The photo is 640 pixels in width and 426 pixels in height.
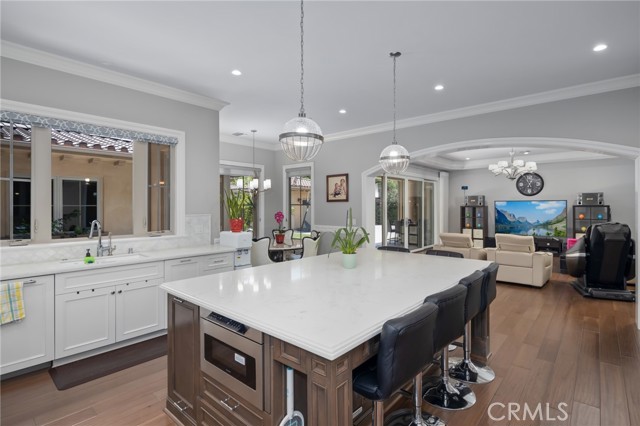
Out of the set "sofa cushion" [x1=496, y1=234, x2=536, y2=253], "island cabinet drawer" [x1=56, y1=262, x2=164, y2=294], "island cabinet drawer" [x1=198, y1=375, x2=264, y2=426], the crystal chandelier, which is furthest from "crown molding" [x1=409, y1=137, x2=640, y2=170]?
"island cabinet drawer" [x1=198, y1=375, x2=264, y2=426]

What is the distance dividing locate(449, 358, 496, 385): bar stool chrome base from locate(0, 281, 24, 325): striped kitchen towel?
11.6ft

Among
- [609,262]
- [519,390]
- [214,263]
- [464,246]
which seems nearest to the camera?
[519,390]

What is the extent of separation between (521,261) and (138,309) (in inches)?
231

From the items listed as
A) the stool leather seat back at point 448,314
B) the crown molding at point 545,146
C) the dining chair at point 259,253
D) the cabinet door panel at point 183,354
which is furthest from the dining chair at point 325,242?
the stool leather seat back at point 448,314

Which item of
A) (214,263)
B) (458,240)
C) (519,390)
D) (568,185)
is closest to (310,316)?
(519,390)

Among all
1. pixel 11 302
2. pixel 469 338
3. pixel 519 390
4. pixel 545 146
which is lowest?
pixel 519 390

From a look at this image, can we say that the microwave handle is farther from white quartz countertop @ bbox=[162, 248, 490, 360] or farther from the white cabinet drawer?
the white cabinet drawer

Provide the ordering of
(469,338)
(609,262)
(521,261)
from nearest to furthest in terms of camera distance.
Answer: (469,338)
(609,262)
(521,261)

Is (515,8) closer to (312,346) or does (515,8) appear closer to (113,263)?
(312,346)

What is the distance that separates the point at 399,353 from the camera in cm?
141

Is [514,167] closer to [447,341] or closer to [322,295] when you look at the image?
[447,341]

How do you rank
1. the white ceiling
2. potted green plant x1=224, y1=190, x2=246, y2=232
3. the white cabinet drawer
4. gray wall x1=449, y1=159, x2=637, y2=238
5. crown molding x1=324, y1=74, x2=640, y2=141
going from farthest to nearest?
1. gray wall x1=449, y1=159, x2=637, y2=238
2. potted green plant x1=224, y1=190, x2=246, y2=232
3. crown molding x1=324, y1=74, x2=640, y2=141
4. the white cabinet drawer
5. the white ceiling

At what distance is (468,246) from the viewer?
6.43 metres

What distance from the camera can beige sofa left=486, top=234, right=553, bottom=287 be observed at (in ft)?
18.2
